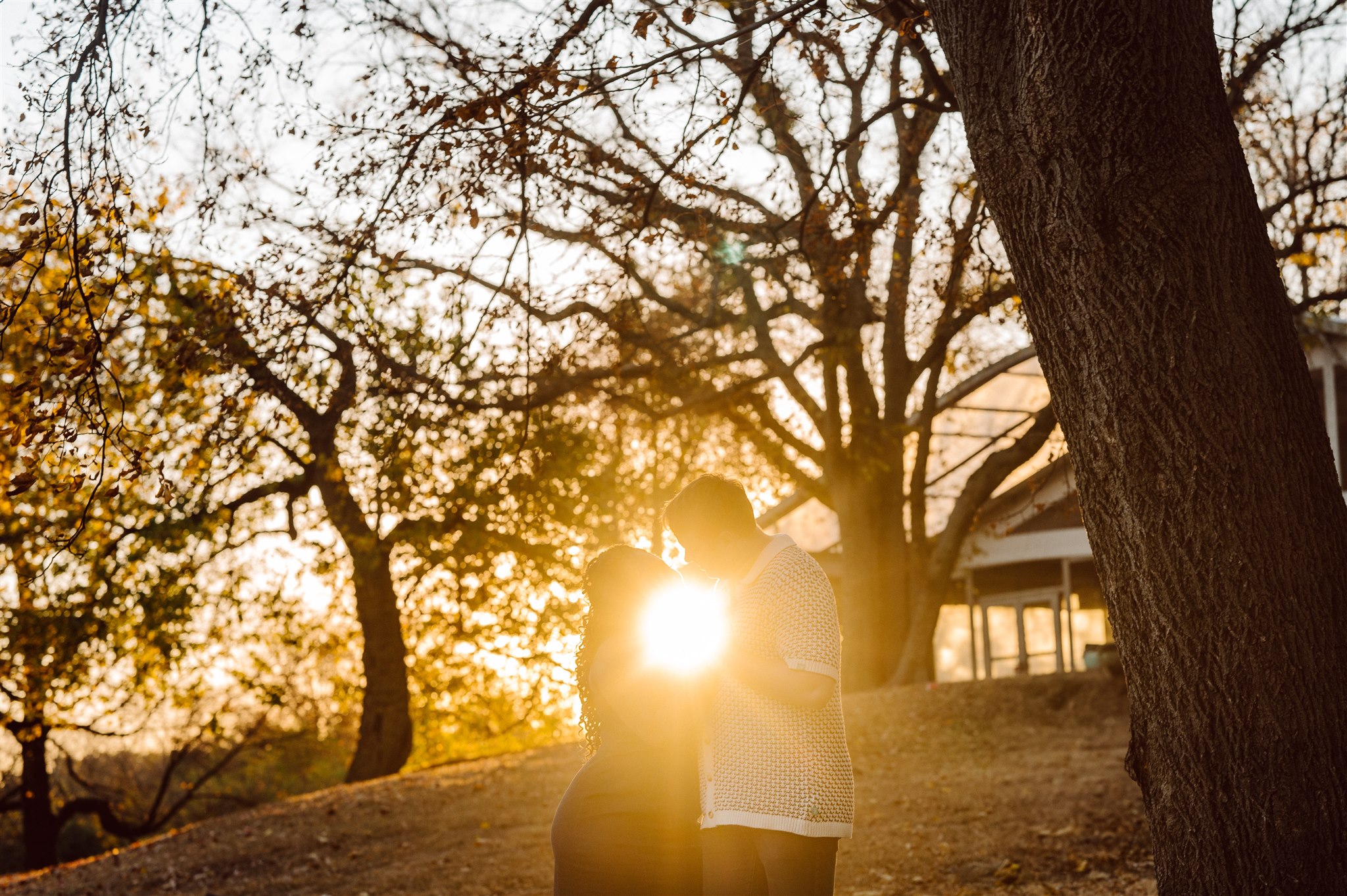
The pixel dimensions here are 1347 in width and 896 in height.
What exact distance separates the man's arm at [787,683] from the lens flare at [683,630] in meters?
0.15

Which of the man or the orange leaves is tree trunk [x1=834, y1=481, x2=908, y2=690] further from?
the man

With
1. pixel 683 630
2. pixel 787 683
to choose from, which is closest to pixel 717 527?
pixel 683 630

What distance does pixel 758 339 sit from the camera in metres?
16.2

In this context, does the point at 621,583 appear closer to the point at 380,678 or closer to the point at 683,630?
the point at 683,630

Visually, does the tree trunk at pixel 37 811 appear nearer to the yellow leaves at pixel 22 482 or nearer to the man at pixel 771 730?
the yellow leaves at pixel 22 482

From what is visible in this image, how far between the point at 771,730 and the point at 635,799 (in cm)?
45

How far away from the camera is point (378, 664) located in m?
18.1

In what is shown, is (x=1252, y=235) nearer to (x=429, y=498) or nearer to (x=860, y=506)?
(x=860, y=506)

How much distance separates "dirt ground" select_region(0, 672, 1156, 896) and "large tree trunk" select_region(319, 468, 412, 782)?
103 inches

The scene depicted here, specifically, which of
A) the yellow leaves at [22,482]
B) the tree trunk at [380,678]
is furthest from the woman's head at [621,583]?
the tree trunk at [380,678]

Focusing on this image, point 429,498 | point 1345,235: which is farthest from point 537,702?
point 1345,235

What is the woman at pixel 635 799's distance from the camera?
3.40 meters

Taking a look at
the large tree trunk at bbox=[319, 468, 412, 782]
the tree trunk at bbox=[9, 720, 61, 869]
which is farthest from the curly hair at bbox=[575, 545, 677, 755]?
the tree trunk at bbox=[9, 720, 61, 869]

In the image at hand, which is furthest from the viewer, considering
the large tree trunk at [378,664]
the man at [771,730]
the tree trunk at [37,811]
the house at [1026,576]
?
the tree trunk at [37,811]
